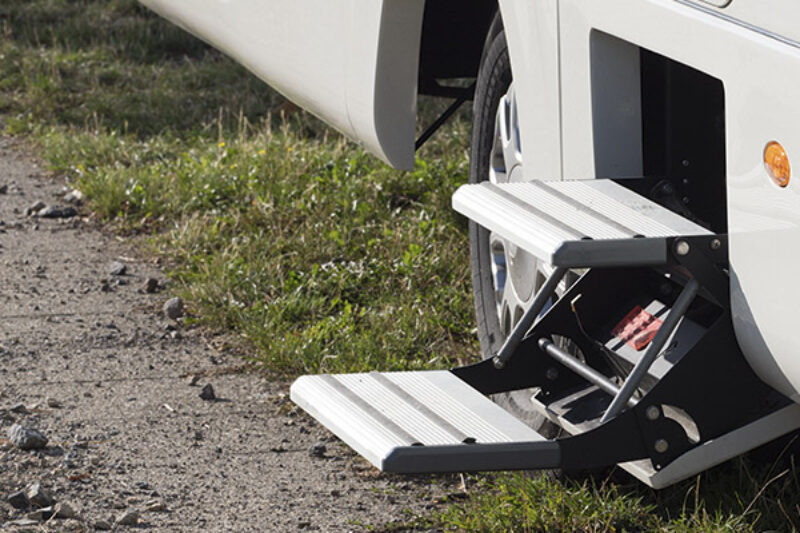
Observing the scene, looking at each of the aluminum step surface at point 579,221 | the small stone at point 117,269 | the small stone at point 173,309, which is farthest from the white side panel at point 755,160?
the small stone at point 117,269

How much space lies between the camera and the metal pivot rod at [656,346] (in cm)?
242

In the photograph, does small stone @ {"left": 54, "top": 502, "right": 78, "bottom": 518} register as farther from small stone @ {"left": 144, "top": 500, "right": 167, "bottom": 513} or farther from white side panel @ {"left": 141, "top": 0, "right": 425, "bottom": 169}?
white side panel @ {"left": 141, "top": 0, "right": 425, "bottom": 169}

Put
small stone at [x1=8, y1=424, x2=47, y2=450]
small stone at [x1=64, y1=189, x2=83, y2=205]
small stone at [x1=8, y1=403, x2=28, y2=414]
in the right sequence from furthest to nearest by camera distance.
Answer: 1. small stone at [x1=64, y1=189, x2=83, y2=205]
2. small stone at [x1=8, y1=403, x2=28, y2=414]
3. small stone at [x1=8, y1=424, x2=47, y2=450]

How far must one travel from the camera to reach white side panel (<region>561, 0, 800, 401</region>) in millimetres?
2168

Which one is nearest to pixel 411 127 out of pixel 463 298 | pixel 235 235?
pixel 463 298

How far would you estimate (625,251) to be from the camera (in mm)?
2354

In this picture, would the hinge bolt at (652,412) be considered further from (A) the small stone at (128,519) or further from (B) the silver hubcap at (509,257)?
(A) the small stone at (128,519)

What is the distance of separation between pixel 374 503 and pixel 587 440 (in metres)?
0.88

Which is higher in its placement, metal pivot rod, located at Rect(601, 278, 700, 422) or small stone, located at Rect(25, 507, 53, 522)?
metal pivot rod, located at Rect(601, 278, 700, 422)

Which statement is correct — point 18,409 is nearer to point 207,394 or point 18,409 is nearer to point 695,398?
Result: point 207,394

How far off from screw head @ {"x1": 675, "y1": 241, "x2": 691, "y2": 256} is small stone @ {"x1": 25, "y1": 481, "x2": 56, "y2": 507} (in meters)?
1.66

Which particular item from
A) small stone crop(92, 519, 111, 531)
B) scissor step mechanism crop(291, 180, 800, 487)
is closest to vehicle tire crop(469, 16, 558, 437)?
scissor step mechanism crop(291, 180, 800, 487)

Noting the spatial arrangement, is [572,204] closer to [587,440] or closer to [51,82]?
[587,440]

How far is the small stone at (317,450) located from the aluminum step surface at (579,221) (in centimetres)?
104
